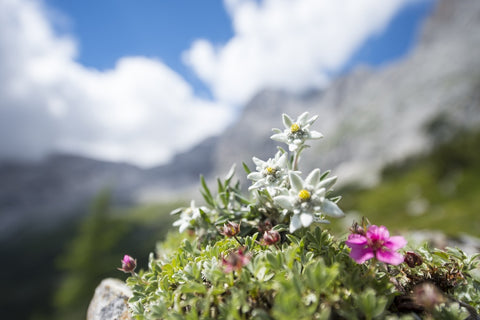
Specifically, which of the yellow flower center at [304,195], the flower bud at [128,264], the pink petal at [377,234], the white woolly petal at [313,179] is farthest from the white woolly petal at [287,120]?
the flower bud at [128,264]

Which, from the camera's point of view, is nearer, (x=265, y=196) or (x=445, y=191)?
(x=265, y=196)

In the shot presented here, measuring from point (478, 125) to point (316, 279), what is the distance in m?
150

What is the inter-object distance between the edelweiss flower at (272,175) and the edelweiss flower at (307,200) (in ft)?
0.84

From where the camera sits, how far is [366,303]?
183cm

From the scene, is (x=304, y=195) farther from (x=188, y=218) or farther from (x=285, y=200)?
(x=188, y=218)

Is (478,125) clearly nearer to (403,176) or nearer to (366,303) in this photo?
Answer: (403,176)

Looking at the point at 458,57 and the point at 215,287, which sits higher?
the point at 458,57

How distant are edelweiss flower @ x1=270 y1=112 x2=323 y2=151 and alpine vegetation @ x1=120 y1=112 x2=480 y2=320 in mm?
11

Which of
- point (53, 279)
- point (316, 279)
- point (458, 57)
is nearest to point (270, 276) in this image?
point (316, 279)

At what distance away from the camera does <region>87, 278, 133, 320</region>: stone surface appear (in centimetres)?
306

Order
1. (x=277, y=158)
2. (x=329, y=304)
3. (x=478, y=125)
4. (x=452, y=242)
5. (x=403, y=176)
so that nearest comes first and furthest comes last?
(x=329, y=304), (x=277, y=158), (x=452, y=242), (x=403, y=176), (x=478, y=125)

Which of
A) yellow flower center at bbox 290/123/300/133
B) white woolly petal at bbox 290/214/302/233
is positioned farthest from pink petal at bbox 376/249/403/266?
yellow flower center at bbox 290/123/300/133

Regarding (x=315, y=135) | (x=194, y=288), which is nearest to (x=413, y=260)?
(x=315, y=135)

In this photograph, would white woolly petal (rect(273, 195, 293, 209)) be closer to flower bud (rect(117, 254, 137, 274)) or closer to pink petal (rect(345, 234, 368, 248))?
pink petal (rect(345, 234, 368, 248))
